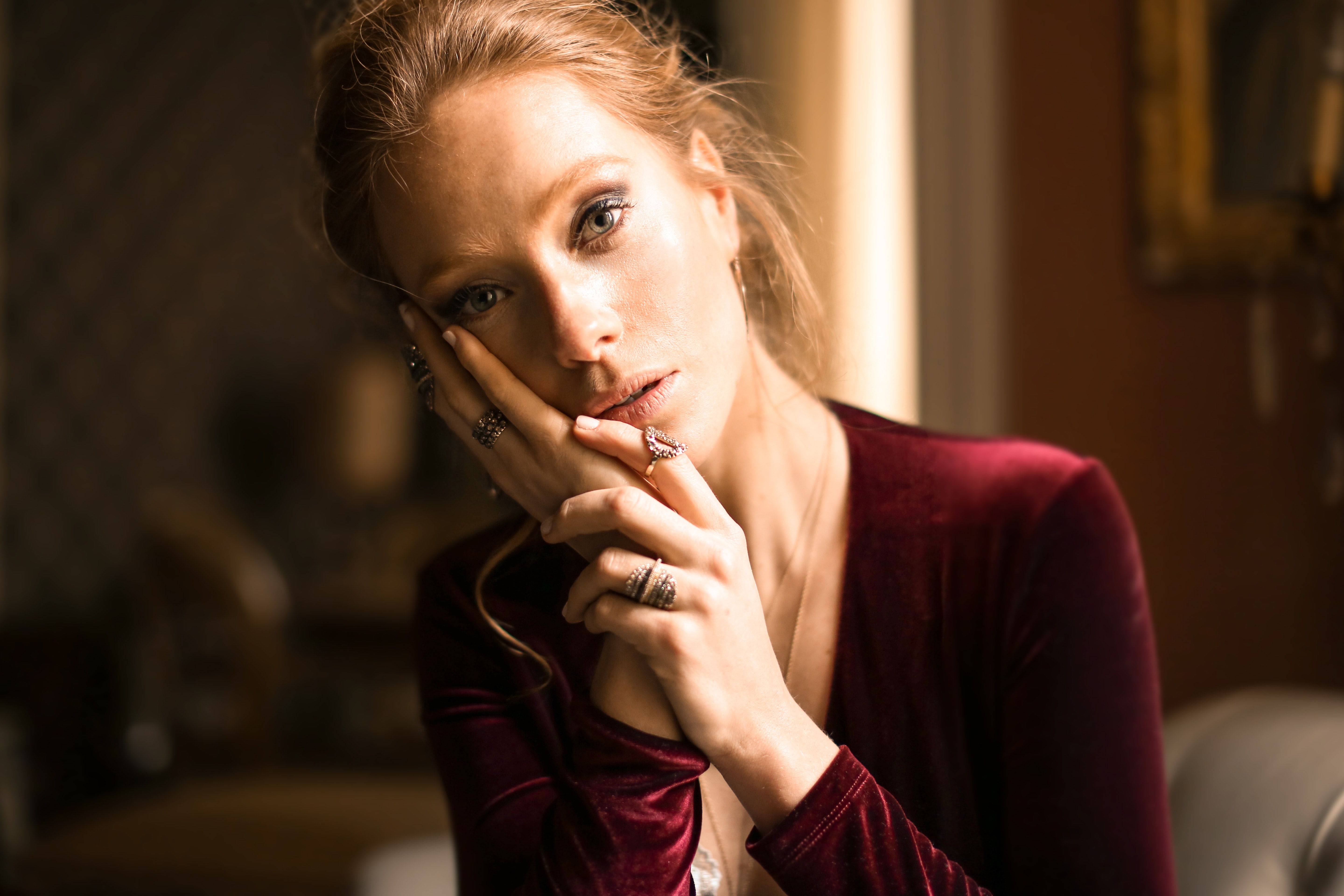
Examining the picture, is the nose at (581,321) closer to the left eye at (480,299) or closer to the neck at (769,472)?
the left eye at (480,299)

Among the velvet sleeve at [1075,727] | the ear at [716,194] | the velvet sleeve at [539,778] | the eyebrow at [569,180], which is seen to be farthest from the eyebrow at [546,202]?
the velvet sleeve at [1075,727]

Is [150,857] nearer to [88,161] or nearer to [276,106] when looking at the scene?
[88,161]

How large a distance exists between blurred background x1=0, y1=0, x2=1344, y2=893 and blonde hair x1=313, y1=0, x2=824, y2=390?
3.4 inches

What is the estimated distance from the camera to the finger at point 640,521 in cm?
67

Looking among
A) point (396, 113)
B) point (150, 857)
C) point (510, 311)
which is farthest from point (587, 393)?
point (150, 857)

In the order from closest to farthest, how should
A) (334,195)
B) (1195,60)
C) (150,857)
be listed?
1. (334,195)
2. (1195,60)
3. (150,857)

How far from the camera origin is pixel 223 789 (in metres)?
1.96

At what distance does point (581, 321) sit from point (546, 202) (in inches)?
3.2

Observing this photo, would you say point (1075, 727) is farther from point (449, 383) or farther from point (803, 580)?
point (449, 383)

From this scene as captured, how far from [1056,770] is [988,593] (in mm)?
136

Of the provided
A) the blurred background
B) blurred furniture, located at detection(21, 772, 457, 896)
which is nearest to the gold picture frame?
the blurred background

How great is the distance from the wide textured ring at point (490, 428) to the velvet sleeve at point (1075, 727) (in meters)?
0.34

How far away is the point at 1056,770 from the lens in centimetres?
77

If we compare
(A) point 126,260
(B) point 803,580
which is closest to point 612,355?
(B) point 803,580
